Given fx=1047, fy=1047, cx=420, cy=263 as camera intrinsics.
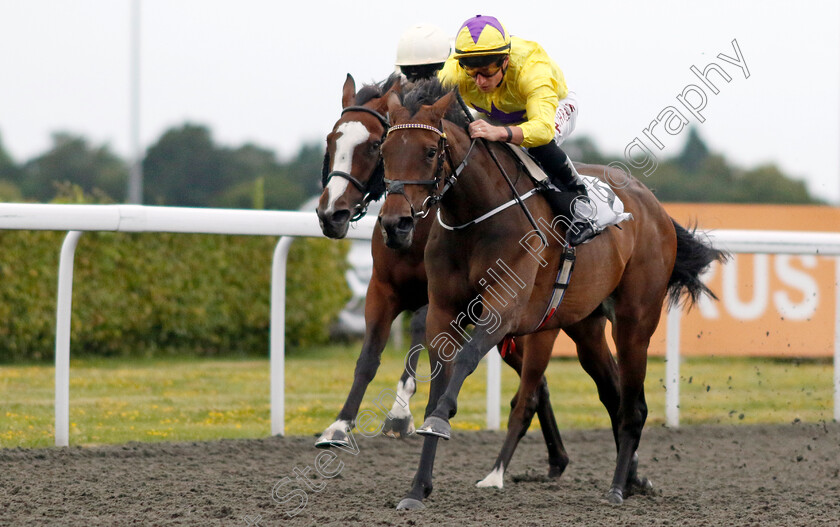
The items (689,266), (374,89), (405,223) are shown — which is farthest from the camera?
(689,266)

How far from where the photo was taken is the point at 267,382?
8414 millimetres

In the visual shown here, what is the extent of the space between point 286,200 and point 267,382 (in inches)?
988

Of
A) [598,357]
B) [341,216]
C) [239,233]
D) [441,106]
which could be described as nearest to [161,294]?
[239,233]

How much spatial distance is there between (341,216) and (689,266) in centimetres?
213

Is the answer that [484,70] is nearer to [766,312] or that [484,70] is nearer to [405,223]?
[405,223]

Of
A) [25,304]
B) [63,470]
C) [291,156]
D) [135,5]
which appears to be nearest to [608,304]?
[63,470]

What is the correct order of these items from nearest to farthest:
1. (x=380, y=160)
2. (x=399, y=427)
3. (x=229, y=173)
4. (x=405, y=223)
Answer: (x=405, y=223) < (x=380, y=160) < (x=399, y=427) < (x=229, y=173)

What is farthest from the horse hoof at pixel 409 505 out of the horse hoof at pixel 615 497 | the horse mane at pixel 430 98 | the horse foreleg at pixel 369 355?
the horse mane at pixel 430 98

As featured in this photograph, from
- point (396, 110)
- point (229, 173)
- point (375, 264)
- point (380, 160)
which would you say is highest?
point (229, 173)

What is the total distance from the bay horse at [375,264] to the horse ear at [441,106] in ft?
1.24

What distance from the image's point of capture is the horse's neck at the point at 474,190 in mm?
3711

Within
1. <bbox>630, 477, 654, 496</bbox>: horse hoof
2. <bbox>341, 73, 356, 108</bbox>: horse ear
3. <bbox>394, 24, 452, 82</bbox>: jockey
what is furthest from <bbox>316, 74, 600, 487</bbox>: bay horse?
<bbox>630, 477, 654, 496</bbox>: horse hoof

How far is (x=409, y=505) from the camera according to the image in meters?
3.84

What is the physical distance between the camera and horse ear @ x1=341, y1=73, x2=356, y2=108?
13.6 feet
